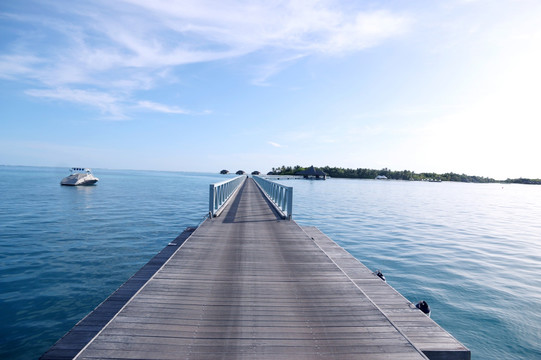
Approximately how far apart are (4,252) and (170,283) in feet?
32.1

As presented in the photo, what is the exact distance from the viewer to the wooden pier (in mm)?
3098

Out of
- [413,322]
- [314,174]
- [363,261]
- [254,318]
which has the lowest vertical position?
[363,261]

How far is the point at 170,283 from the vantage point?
→ 473 centimetres

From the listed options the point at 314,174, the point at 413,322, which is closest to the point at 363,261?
the point at 413,322

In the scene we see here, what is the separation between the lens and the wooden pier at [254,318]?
10.2ft

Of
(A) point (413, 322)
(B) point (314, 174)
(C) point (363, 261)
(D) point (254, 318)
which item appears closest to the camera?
(D) point (254, 318)

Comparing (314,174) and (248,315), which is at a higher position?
(314,174)

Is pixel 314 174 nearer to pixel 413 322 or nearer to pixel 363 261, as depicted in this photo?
pixel 363 261

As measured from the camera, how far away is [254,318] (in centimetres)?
372

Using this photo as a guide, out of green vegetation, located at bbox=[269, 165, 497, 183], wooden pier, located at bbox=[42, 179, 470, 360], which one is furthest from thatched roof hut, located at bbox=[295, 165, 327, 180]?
wooden pier, located at bbox=[42, 179, 470, 360]

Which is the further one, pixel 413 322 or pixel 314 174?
pixel 314 174

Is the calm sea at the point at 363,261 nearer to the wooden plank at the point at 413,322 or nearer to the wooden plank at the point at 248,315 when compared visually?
the wooden plank at the point at 413,322

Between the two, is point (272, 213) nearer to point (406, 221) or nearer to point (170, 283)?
point (170, 283)

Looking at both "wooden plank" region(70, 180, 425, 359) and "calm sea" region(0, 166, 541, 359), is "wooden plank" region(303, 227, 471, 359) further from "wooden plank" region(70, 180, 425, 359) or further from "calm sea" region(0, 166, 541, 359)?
"calm sea" region(0, 166, 541, 359)
